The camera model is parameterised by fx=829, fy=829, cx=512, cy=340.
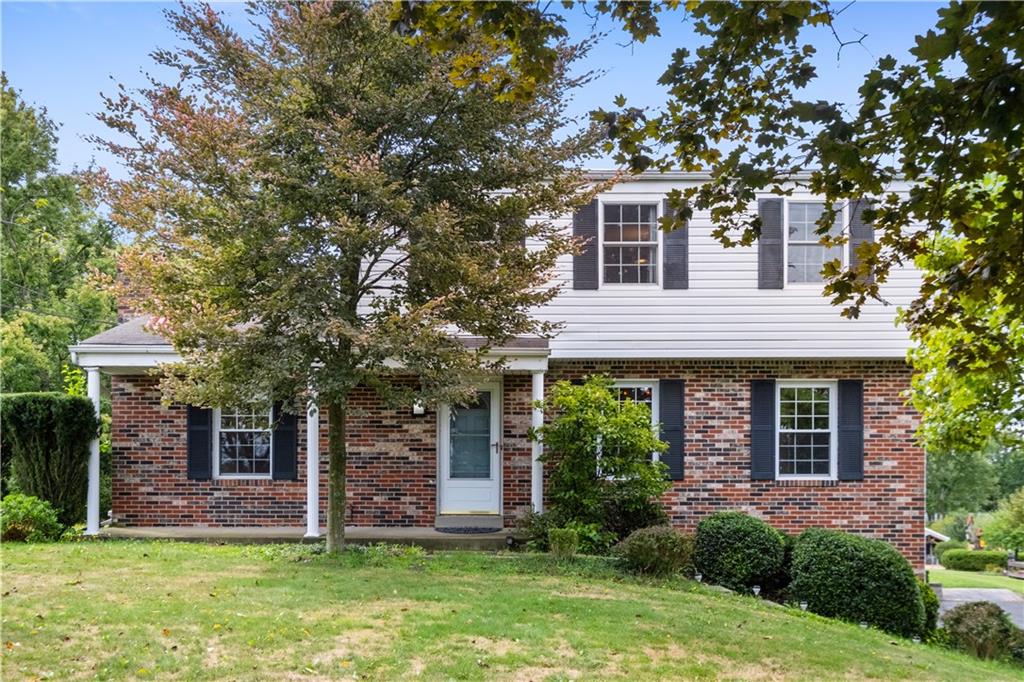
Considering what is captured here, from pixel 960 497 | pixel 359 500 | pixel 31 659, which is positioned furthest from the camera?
pixel 960 497

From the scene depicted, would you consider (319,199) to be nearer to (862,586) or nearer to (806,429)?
(862,586)

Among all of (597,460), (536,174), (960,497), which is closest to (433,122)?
(536,174)

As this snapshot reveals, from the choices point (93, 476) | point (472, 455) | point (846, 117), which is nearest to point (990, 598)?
point (472, 455)

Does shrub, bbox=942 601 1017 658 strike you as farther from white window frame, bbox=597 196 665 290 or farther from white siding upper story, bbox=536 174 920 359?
white window frame, bbox=597 196 665 290

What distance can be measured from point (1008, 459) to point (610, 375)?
4637cm

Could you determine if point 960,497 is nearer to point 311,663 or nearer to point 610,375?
point 610,375

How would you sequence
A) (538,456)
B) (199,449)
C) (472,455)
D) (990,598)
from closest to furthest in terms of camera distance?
(538,456) < (199,449) < (472,455) < (990,598)

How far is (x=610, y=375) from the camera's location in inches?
503

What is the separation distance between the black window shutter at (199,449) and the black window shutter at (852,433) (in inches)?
379

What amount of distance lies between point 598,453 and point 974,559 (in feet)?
75.4

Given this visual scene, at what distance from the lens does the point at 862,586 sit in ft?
32.5

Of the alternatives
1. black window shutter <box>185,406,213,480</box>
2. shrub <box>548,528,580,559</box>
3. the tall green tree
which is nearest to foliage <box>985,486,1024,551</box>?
shrub <box>548,528,580,559</box>

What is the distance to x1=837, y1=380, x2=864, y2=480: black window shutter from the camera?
12.8 meters

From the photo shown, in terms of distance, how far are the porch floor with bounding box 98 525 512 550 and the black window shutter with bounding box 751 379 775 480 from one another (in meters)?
3.98
